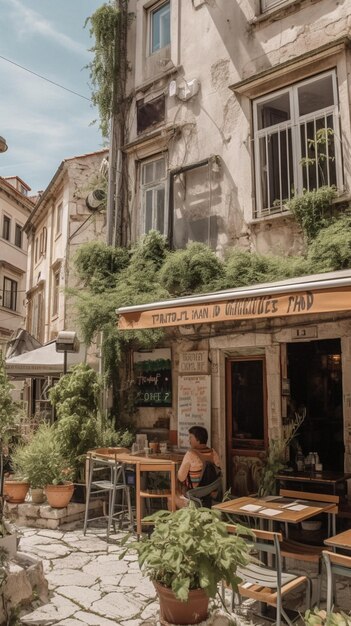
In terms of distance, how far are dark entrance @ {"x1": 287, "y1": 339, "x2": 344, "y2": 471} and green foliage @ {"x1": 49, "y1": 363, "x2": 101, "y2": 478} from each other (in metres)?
3.63

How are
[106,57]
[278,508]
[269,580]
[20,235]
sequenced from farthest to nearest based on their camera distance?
1. [20,235]
2. [106,57]
3. [278,508]
4. [269,580]

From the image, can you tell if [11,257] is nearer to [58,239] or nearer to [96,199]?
[58,239]

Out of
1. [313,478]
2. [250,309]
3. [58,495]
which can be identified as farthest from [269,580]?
[58,495]

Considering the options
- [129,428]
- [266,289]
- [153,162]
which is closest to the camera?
[266,289]

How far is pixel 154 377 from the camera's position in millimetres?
9648

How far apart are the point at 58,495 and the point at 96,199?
25.9ft

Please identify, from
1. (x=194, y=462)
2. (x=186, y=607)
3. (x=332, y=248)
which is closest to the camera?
(x=186, y=607)

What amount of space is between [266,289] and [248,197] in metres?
3.32

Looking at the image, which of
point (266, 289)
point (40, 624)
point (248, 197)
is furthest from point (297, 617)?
point (248, 197)

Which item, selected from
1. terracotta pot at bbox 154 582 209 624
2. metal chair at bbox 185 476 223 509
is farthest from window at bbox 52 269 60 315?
terracotta pot at bbox 154 582 209 624

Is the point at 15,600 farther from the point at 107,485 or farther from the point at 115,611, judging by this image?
the point at 107,485

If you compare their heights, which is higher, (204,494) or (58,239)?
(58,239)

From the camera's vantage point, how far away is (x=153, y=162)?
10.8 meters

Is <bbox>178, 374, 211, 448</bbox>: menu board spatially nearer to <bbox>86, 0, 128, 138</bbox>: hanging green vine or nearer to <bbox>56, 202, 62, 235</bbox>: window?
<bbox>86, 0, 128, 138</bbox>: hanging green vine
